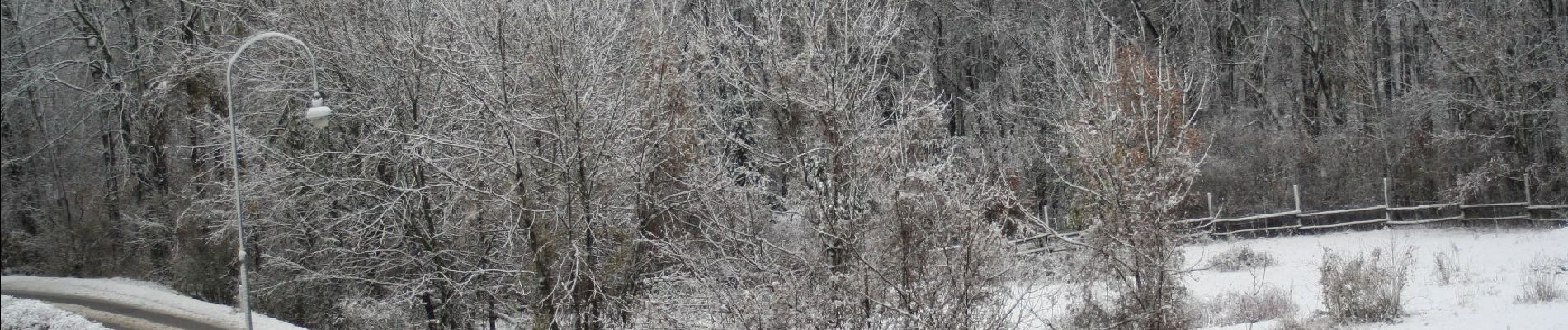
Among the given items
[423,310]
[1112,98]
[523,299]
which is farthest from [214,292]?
[1112,98]

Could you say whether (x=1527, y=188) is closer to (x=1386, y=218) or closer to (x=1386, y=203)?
(x=1386, y=218)

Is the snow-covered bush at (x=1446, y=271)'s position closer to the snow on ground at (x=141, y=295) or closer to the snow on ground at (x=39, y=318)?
the snow on ground at (x=141, y=295)

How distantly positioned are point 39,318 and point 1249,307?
1935 cm

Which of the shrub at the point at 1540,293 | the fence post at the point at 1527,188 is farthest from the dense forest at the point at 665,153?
the shrub at the point at 1540,293

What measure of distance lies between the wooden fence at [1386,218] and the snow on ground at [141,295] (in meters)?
17.5

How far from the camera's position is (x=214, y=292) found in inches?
897

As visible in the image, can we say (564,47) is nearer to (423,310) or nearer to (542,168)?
A: (542,168)

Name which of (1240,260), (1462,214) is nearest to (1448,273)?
(1240,260)

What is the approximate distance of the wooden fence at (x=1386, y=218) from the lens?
82.6 ft

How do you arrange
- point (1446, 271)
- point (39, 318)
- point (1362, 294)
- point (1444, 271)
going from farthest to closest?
1. point (39, 318)
2. point (1446, 271)
3. point (1444, 271)
4. point (1362, 294)

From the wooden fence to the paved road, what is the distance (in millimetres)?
18338

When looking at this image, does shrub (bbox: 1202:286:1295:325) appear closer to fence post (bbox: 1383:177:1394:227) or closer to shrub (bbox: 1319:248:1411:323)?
shrub (bbox: 1319:248:1411:323)

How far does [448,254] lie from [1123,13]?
85.3ft

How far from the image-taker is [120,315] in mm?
19297
